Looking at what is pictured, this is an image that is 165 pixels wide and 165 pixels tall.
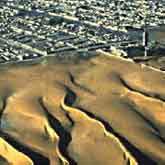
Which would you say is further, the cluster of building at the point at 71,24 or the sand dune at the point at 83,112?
the cluster of building at the point at 71,24

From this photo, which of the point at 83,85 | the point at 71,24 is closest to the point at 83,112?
the point at 83,85

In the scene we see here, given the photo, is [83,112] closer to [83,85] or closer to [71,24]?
[83,85]

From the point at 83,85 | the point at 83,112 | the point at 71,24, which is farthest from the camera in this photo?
the point at 71,24

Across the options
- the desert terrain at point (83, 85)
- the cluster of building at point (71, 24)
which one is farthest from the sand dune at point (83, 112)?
the cluster of building at point (71, 24)

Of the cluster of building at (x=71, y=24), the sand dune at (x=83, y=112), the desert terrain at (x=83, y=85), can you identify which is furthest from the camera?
the cluster of building at (x=71, y=24)

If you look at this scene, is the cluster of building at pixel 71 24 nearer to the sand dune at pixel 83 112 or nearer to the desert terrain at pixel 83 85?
the desert terrain at pixel 83 85

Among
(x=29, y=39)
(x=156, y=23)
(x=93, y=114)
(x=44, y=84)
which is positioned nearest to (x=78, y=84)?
(x=44, y=84)
